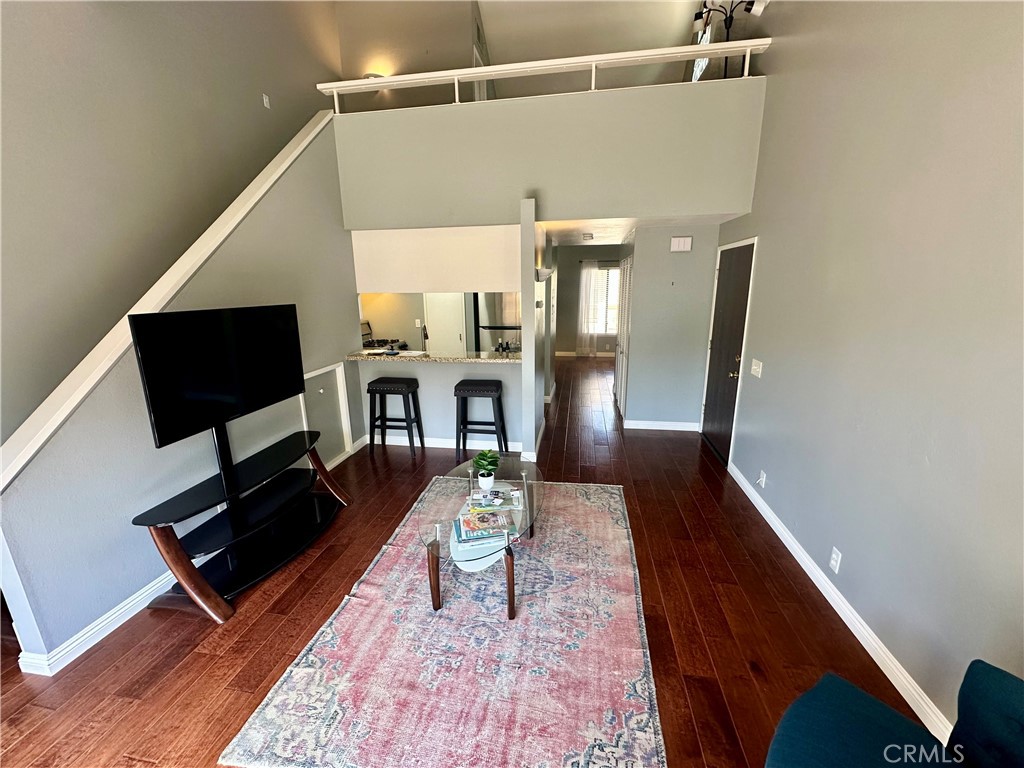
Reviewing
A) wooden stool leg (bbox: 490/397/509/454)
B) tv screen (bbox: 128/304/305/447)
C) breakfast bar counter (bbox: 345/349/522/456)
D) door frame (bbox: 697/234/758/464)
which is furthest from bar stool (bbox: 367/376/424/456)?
door frame (bbox: 697/234/758/464)

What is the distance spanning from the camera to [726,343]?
3.90 meters

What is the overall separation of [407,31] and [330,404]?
4.31 m

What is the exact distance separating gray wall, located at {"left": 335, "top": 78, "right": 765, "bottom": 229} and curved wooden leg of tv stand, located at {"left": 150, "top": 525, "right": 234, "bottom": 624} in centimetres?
309

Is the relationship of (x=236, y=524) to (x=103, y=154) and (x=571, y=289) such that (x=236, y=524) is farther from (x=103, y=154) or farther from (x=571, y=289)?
(x=571, y=289)

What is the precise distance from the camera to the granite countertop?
3977mm

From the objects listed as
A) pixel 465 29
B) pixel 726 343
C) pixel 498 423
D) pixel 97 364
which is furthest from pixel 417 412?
pixel 465 29

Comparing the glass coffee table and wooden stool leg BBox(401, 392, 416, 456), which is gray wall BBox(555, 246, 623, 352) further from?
the glass coffee table

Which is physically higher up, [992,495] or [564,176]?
[564,176]

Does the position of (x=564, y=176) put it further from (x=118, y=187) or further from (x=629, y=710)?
(x=629, y=710)

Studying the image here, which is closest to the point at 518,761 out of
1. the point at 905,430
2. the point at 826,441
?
the point at 905,430

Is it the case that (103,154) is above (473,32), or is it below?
below

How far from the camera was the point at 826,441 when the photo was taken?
2.34 meters

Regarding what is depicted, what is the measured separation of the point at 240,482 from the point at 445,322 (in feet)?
8.71

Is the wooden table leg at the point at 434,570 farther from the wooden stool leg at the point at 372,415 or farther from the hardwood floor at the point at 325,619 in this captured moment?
the wooden stool leg at the point at 372,415
